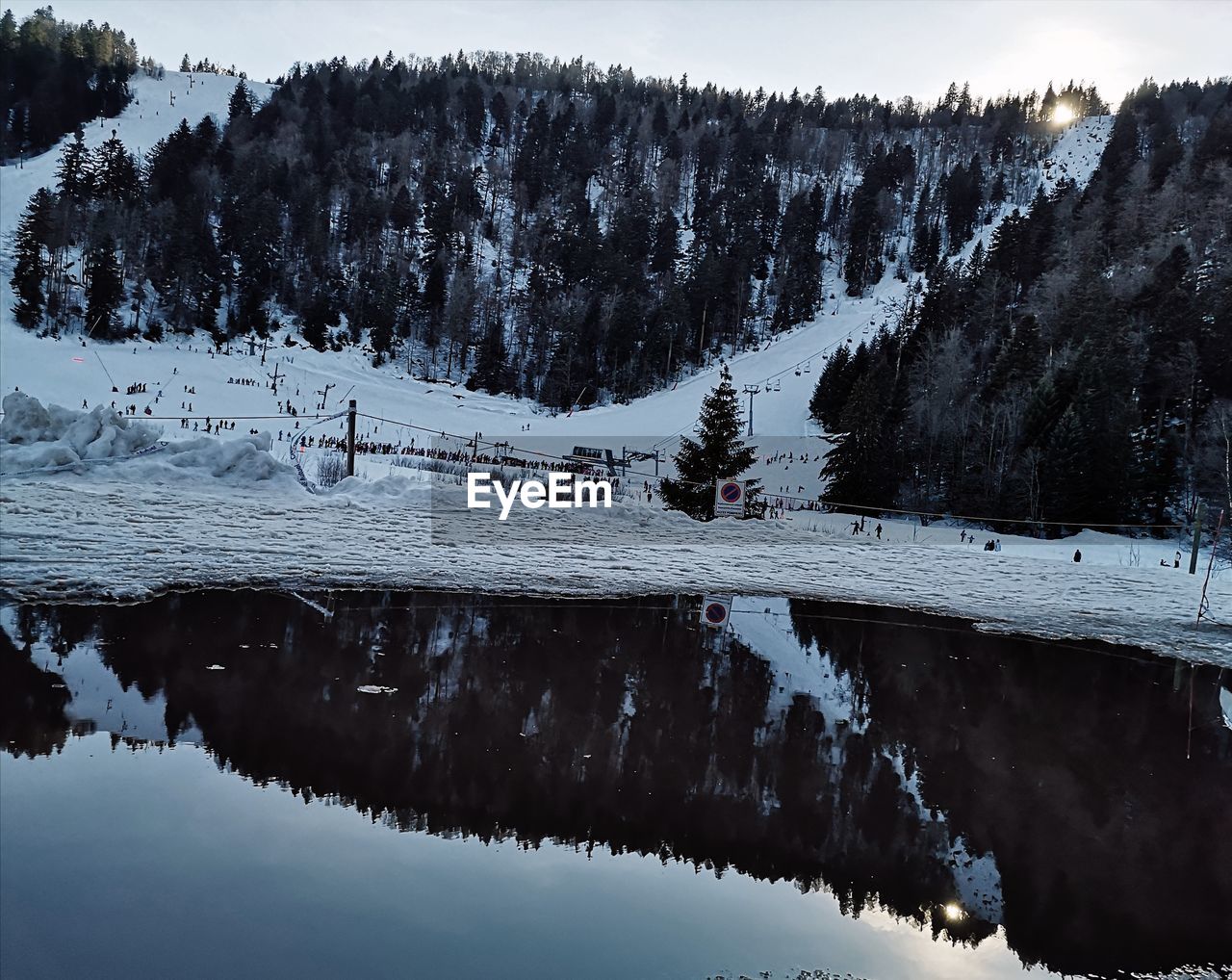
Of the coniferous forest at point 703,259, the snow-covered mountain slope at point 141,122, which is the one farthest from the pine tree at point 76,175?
the snow-covered mountain slope at point 141,122

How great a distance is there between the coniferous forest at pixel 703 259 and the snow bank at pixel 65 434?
3697 cm

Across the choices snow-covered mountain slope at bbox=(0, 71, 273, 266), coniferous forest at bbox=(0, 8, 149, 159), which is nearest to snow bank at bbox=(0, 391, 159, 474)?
snow-covered mountain slope at bbox=(0, 71, 273, 266)

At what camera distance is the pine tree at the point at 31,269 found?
68.2 m

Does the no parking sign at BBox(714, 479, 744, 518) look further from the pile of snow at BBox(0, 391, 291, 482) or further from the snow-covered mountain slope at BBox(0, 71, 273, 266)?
the snow-covered mountain slope at BBox(0, 71, 273, 266)

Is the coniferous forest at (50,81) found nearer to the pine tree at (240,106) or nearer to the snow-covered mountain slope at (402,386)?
the snow-covered mountain slope at (402,386)

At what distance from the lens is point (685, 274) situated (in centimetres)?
10681

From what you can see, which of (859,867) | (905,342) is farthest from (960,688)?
(905,342)

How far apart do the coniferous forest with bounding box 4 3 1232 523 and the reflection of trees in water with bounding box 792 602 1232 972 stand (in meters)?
36.8

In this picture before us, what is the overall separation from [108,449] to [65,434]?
4.62 ft

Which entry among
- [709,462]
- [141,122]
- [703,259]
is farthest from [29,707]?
[141,122]

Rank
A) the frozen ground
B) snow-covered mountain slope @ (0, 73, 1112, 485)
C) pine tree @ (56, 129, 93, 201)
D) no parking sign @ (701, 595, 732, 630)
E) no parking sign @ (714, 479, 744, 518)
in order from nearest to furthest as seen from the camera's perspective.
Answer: no parking sign @ (701, 595, 732, 630), the frozen ground, no parking sign @ (714, 479, 744, 518), snow-covered mountain slope @ (0, 73, 1112, 485), pine tree @ (56, 129, 93, 201)

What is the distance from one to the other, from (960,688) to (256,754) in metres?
7.35

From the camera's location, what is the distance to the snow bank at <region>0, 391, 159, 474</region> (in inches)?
699

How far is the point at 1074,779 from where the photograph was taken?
7.35 m
